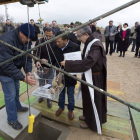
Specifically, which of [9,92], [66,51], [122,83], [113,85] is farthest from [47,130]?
[122,83]

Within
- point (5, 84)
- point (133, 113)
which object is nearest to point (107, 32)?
point (133, 113)

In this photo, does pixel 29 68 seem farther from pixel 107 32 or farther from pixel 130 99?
pixel 107 32

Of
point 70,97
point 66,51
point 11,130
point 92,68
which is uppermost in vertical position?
point 66,51

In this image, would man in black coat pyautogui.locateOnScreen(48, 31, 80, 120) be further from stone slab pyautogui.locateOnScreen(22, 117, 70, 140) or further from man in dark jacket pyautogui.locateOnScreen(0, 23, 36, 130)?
man in dark jacket pyautogui.locateOnScreen(0, 23, 36, 130)

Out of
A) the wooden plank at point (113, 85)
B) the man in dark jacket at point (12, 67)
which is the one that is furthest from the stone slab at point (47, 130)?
the wooden plank at point (113, 85)

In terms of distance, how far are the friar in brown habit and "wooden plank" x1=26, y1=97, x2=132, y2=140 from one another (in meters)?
0.20

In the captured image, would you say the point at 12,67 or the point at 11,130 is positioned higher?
the point at 12,67

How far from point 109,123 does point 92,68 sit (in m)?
1.31

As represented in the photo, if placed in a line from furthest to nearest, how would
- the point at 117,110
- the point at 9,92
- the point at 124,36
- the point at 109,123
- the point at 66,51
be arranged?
the point at 124,36 → the point at 117,110 → the point at 109,123 → the point at 66,51 → the point at 9,92

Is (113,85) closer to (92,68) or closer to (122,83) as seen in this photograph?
(122,83)

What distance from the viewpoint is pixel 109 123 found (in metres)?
2.54

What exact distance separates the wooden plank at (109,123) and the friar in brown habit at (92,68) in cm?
20

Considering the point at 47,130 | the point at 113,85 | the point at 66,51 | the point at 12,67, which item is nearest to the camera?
the point at 12,67

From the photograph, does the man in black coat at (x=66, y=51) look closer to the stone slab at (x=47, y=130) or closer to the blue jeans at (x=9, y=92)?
the stone slab at (x=47, y=130)
